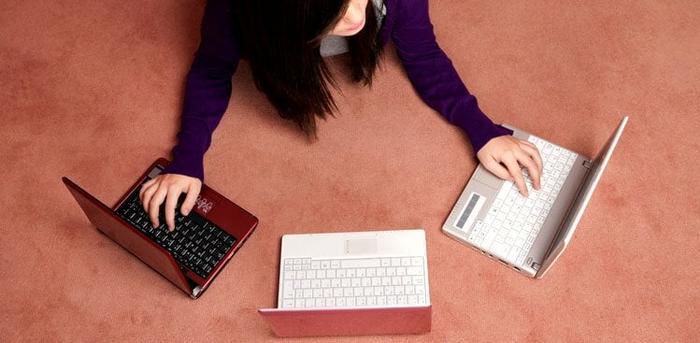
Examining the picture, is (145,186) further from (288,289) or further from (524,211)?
(524,211)

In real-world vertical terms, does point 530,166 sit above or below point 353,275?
above

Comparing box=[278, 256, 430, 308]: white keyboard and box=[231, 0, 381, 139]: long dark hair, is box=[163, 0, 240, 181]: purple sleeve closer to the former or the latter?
box=[231, 0, 381, 139]: long dark hair

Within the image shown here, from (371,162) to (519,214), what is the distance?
0.92 ft

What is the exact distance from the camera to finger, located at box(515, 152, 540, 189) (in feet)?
3.36

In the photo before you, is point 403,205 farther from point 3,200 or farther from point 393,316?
point 3,200

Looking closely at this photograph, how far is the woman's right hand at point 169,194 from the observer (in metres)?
1.02

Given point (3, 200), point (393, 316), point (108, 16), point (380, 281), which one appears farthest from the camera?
point (108, 16)

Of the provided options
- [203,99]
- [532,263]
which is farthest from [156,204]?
[532,263]

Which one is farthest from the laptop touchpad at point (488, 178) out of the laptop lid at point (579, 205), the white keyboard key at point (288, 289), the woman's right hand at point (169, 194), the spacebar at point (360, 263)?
the woman's right hand at point (169, 194)

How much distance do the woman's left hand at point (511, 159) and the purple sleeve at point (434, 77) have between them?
2 centimetres

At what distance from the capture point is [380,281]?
0.99 meters

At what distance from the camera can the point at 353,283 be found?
3.26 feet

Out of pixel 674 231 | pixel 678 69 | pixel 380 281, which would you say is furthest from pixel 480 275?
pixel 678 69

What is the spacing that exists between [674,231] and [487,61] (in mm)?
467
